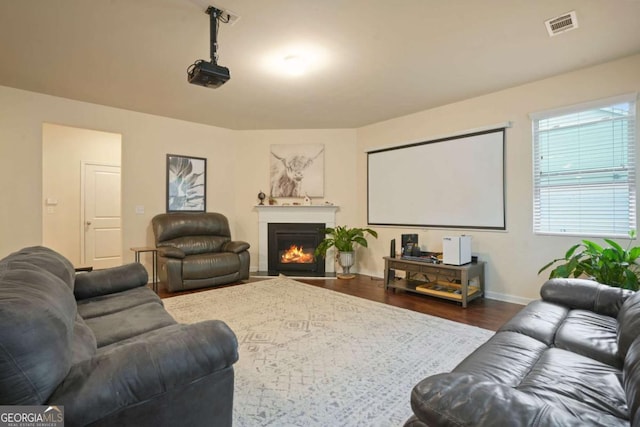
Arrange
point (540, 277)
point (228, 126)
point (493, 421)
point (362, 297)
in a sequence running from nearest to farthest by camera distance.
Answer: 1. point (493, 421)
2. point (540, 277)
3. point (362, 297)
4. point (228, 126)

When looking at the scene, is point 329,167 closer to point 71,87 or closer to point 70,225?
point 71,87

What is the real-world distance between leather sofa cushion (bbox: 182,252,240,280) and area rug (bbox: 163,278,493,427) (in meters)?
0.46

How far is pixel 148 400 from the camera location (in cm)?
105

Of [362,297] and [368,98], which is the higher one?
[368,98]

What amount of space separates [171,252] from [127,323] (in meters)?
2.62

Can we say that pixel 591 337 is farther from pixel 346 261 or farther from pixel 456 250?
pixel 346 261

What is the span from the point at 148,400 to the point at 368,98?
397 cm

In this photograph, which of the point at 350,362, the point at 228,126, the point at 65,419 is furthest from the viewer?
the point at 228,126

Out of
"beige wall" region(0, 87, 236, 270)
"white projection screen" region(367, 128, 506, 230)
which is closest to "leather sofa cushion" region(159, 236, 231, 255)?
"beige wall" region(0, 87, 236, 270)

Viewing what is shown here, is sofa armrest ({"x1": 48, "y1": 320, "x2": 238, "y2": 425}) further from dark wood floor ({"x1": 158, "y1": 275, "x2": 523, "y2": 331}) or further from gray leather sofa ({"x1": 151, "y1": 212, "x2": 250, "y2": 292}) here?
gray leather sofa ({"x1": 151, "y1": 212, "x2": 250, "y2": 292})

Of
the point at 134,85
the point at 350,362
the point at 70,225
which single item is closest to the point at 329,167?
the point at 134,85

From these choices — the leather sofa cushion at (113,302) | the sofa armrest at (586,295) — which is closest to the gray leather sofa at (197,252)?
the leather sofa cushion at (113,302)

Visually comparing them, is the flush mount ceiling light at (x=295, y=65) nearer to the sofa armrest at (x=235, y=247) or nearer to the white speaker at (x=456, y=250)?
the white speaker at (x=456, y=250)

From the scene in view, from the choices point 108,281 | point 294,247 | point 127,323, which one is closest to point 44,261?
point 127,323
